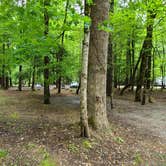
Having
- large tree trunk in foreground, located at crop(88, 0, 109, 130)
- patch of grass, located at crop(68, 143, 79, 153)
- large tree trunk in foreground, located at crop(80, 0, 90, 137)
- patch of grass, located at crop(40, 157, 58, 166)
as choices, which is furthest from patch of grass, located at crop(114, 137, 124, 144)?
patch of grass, located at crop(40, 157, 58, 166)

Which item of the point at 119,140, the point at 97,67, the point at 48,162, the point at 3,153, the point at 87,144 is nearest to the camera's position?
the point at 48,162

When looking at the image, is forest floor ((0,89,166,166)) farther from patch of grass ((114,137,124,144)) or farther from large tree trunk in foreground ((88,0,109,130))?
large tree trunk in foreground ((88,0,109,130))

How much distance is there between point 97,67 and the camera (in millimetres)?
5562

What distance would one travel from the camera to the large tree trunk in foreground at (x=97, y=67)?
5.52m

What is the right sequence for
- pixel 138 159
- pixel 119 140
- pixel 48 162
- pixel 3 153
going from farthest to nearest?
pixel 119 140, pixel 138 159, pixel 3 153, pixel 48 162

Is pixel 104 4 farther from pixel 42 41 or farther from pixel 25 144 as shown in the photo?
pixel 25 144

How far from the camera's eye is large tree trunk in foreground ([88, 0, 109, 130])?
5.52 m

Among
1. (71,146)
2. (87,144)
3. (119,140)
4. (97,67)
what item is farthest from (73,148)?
(97,67)

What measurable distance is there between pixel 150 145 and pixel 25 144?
3249mm

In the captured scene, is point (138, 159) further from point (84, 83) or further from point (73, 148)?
point (84, 83)

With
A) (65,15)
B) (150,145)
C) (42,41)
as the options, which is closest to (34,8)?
(65,15)

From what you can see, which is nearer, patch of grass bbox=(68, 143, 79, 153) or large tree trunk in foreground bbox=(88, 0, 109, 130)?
patch of grass bbox=(68, 143, 79, 153)

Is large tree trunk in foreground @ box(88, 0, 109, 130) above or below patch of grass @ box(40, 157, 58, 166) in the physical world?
above

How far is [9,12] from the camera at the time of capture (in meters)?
5.41
